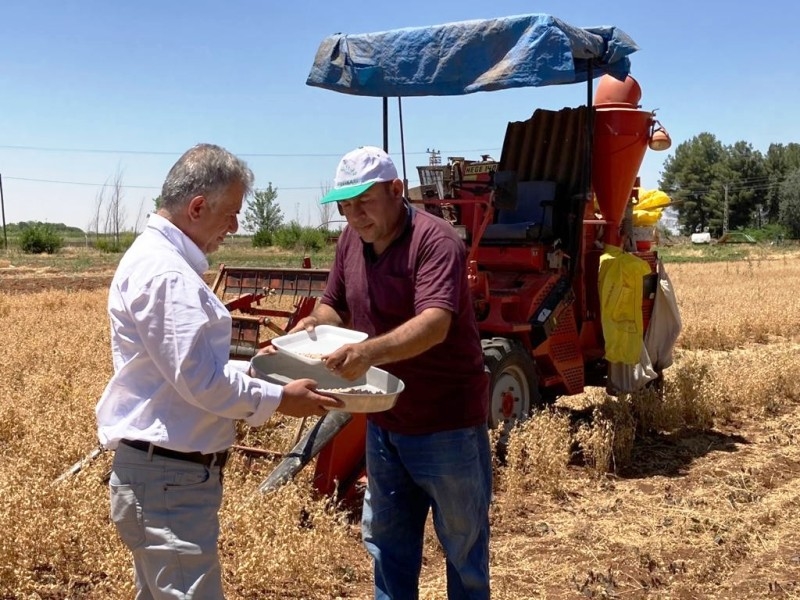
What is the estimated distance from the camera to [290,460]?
4.89m

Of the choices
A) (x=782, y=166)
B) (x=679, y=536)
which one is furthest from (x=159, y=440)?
(x=782, y=166)

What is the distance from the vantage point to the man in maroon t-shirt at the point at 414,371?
2.98m

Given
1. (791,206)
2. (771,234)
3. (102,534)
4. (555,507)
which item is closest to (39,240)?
(555,507)

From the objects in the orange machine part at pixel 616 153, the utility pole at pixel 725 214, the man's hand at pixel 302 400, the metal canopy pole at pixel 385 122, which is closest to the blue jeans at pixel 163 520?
the man's hand at pixel 302 400

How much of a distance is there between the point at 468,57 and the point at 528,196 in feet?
5.16

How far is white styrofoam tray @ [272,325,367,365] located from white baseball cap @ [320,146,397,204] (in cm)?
51

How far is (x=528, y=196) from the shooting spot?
24.0 ft

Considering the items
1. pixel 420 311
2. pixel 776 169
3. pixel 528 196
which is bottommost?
pixel 420 311

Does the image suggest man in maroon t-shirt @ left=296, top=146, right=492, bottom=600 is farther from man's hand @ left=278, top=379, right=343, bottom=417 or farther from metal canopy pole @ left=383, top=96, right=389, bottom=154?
metal canopy pole @ left=383, top=96, right=389, bottom=154

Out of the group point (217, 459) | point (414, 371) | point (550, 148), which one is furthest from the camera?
point (550, 148)

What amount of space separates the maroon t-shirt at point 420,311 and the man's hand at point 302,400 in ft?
1.58

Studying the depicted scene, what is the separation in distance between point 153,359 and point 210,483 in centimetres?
43

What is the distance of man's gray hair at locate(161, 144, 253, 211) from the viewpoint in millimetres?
2496

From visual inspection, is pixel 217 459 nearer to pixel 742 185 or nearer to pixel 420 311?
pixel 420 311
